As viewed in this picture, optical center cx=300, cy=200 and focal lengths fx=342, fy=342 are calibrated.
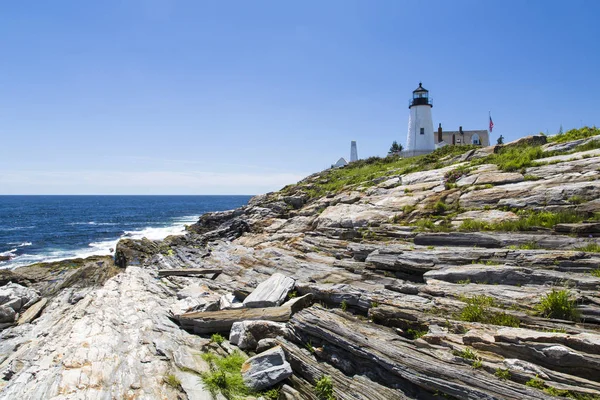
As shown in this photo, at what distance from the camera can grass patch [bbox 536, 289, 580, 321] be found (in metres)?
7.51

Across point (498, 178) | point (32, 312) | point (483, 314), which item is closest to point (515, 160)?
point (498, 178)

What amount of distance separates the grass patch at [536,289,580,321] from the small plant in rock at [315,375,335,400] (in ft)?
16.6

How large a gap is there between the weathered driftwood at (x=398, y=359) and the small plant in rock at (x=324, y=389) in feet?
2.16

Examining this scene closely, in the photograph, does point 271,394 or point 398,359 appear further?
point 271,394

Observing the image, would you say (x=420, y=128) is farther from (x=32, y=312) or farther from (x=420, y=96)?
(x=32, y=312)

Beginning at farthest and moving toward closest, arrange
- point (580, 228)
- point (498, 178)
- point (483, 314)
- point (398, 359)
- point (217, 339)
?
point (498, 178) < point (580, 228) < point (217, 339) < point (483, 314) < point (398, 359)

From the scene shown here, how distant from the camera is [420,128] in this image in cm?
4862

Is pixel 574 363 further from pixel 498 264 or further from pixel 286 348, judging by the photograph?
pixel 286 348

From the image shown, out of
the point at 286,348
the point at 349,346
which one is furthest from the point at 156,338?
the point at 349,346

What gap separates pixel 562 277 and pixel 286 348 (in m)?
7.41

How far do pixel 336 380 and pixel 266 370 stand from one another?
1.78m

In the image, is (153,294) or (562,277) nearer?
(562,277)

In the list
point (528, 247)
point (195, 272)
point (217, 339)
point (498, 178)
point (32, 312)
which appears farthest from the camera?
point (195, 272)

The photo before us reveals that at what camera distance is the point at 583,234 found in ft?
36.5
